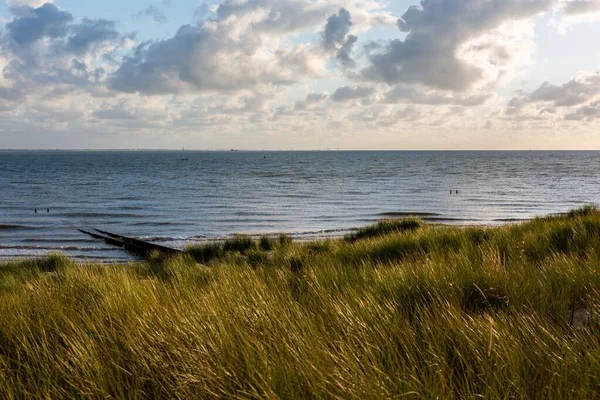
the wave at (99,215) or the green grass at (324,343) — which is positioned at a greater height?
the green grass at (324,343)

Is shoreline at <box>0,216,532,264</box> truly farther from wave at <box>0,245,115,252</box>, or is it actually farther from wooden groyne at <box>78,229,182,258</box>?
wooden groyne at <box>78,229,182,258</box>

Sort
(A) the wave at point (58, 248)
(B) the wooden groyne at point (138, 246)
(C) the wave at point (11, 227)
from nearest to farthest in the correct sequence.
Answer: (B) the wooden groyne at point (138, 246), (A) the wave at point (58, 248), (C) the wave at point (11, 227)

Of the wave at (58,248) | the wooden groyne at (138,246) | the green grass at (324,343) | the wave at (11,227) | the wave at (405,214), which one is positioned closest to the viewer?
the green grass at (324,343)

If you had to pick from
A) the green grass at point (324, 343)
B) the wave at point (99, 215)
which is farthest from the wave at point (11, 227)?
the green grass at point (324, 343)

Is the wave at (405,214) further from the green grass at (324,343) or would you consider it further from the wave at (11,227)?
the green grass at (324,343)

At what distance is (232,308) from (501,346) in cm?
255

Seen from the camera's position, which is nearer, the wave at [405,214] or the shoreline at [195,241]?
the shoreline at [195,241]

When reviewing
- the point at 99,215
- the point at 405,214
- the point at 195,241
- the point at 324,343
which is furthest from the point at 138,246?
the point at 405,214

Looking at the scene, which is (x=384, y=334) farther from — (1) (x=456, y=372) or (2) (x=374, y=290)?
(2) (x=374, y=290)

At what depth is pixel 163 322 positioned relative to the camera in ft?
14.1

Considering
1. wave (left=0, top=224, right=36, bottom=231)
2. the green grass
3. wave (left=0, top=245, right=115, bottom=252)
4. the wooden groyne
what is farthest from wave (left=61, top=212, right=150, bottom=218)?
the green grass

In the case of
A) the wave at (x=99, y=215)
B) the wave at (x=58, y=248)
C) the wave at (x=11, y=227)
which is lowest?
the wave at (x=58, y=248)

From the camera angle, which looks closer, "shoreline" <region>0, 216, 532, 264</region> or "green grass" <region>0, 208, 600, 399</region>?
"green grass" <region>0, 208, 600, 399</region>

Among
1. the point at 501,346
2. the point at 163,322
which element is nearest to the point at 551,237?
the point at 501,346
